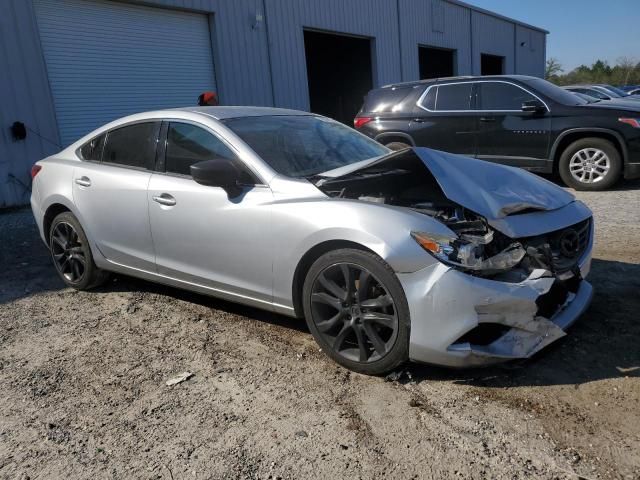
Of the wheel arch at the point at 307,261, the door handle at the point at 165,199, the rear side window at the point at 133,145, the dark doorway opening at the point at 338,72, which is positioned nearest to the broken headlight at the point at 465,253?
the wheel arch at the point at 307,261

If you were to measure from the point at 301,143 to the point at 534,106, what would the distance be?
5.53 m

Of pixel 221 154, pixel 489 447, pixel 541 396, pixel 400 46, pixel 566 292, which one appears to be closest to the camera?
pixel 489 447

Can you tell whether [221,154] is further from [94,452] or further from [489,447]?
[489,447]

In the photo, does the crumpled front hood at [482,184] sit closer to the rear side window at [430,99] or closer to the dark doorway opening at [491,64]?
the rear side window at [430,99]

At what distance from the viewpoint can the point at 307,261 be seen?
3.21 meters

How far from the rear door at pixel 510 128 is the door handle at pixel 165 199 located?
622 centimetres

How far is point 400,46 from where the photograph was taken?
1911 centimetres

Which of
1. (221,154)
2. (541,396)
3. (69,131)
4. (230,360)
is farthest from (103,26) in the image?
(541,396)

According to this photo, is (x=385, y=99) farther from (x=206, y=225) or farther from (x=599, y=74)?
(x=599, y=74)

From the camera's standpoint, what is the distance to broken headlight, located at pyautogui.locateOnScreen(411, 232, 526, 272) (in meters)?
2.73

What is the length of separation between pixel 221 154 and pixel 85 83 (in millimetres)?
7538

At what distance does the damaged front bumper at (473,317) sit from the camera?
8.81 ft

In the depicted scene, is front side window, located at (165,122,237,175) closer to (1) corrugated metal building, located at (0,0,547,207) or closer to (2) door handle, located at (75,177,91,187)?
(2) door handle, located at (75,177,91,187)

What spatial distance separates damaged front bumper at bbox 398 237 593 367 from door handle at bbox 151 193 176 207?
72.7 inches
